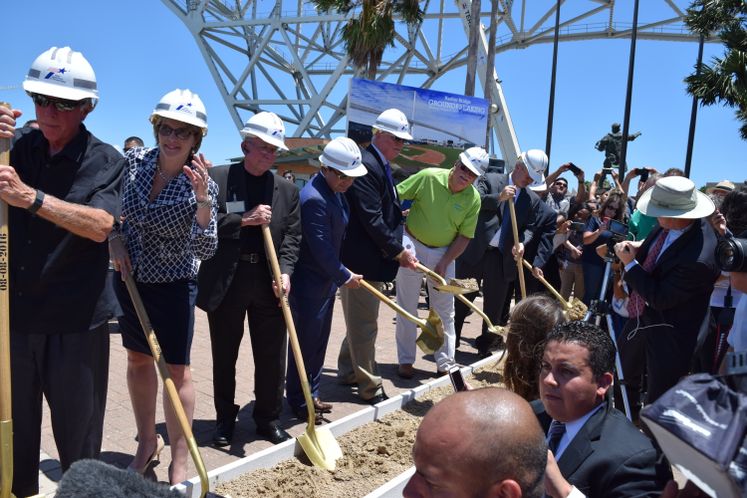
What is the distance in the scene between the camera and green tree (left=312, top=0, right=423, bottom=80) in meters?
18.0

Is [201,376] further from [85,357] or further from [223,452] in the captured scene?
[85,357]

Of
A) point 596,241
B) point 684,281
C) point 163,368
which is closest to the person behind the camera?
point 163,368

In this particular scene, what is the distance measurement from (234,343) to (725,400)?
3283 mm

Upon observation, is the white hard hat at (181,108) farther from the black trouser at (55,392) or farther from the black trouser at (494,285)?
the black trouser at (494,285)

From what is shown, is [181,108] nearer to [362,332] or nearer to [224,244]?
[224,244]

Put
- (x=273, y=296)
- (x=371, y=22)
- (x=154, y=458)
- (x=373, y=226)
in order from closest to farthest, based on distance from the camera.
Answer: (x=154, y=458) < (x=273, y=296) < (x=373, y=226) < (x=371, y=22)

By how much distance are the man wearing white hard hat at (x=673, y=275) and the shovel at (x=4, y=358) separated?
3.30 meters

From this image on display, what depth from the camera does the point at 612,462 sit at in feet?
6.48

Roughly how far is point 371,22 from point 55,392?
1723 cm

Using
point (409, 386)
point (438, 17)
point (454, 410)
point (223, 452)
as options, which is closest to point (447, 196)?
point (409, 386)

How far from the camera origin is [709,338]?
394 centimetres

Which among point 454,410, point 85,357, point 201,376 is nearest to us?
point 454,410

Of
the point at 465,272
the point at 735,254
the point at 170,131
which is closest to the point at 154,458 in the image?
the point at 170,131

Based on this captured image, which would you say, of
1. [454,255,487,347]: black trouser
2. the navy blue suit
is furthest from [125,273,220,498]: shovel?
[454,255,487,347]: black trouser
